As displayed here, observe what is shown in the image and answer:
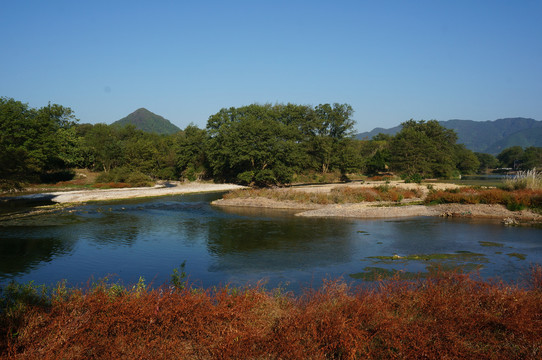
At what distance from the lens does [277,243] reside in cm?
A: 2367

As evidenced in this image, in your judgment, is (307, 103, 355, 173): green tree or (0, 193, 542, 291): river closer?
(0, 193, 542, 291): river

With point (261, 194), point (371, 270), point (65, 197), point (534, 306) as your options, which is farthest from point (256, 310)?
point (65, 197)

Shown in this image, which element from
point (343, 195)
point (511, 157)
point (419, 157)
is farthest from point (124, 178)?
point (511, 157)

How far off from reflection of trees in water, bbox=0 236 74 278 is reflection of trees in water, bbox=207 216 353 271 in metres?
8.79

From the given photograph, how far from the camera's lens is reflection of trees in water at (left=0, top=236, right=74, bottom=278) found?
723 inches

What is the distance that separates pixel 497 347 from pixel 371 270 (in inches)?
387

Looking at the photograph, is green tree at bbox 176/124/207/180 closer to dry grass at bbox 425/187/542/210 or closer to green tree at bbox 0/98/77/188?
green tree at bbox 0/98/77/188

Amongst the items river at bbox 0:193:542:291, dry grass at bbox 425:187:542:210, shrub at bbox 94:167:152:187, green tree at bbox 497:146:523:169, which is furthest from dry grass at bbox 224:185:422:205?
green tree at bbox 497:146:523:169

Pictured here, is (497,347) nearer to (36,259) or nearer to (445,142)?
(36,259)

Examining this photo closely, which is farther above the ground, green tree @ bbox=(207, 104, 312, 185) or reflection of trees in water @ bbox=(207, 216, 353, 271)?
green tree @ bbox=(207, 104, 312, 185)

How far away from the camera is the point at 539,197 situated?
1289 inches

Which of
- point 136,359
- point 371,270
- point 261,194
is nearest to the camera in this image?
point 136,359

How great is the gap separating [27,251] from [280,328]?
1991 centimetres

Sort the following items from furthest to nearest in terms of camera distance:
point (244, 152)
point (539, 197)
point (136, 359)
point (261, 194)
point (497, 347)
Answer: point (244, 152)
point (261, 194)
point (539, 197)
point (497, 347)
point (136, 359)
